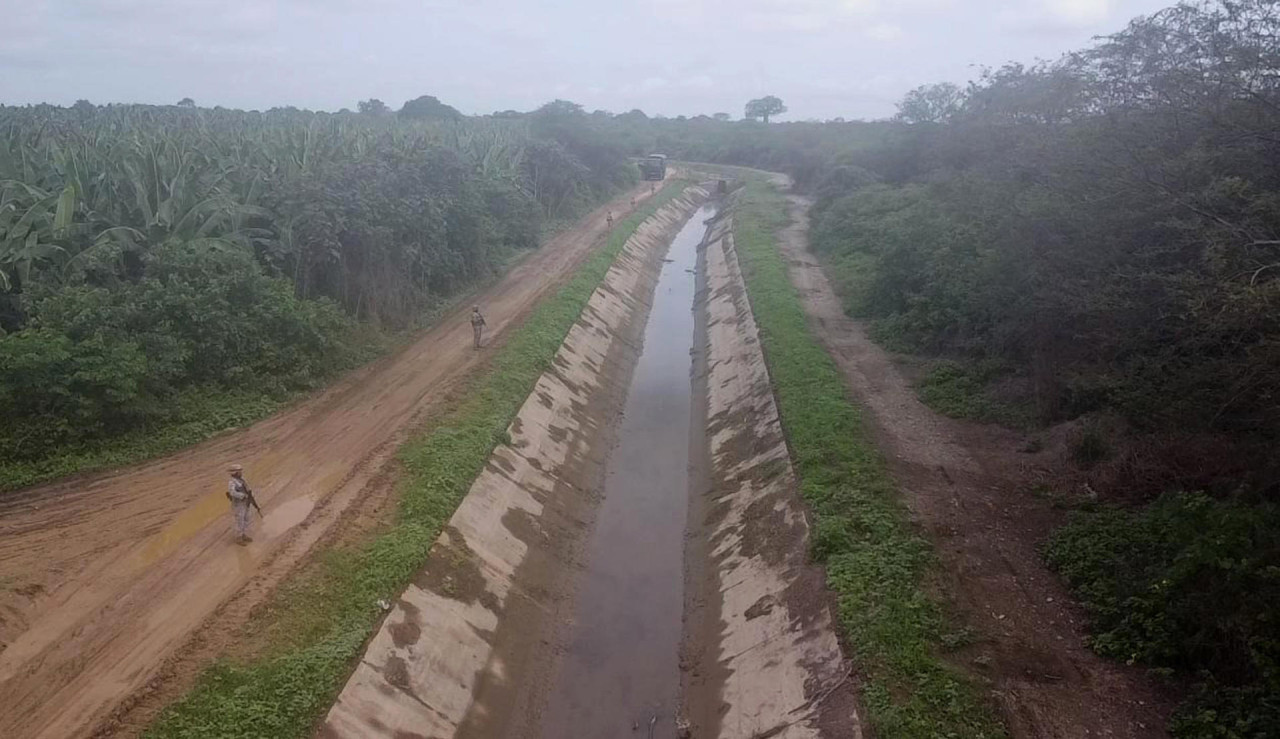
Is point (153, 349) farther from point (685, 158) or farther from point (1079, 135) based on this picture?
point (685, 158)

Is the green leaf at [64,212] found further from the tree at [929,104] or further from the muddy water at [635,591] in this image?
the tree at [929,104]

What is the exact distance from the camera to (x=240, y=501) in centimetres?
1341

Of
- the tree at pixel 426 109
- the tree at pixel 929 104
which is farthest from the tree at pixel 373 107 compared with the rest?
the tree at pixel 929 104

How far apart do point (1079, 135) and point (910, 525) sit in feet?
48.7

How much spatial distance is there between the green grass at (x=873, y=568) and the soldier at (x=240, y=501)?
9932 mm

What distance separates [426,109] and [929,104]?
5657 centimetres

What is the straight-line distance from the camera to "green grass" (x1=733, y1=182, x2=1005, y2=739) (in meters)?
10.0

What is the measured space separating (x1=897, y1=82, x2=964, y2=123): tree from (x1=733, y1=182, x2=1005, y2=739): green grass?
43.8 metres

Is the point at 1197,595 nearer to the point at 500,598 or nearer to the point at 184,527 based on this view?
the point at 500,598

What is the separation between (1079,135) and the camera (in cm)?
2289

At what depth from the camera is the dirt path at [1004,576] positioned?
9922 millimetres

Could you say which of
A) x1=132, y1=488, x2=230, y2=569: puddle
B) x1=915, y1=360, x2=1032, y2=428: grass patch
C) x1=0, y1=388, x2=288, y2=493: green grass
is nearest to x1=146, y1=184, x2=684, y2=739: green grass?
x1=132, y1=488, x2=230, y2=569: puddle

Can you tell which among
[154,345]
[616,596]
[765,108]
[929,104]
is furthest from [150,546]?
[765,108]

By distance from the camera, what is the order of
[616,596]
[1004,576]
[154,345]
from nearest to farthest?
1. [1004,576]
2. [616,596]
3. [154,345]
